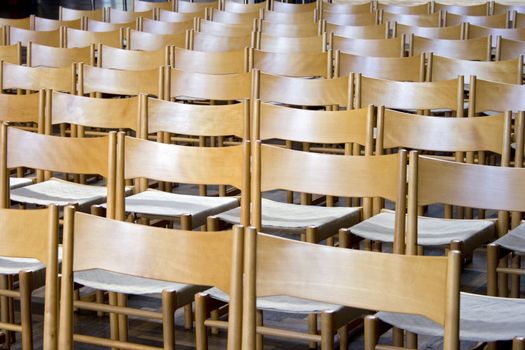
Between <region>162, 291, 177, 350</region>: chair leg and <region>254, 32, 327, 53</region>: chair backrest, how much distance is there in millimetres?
3605

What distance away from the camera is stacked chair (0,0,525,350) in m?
2.23

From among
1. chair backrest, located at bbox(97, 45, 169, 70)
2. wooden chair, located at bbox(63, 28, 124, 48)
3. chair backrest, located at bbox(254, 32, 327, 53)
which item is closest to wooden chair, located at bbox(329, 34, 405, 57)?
chair backrest, located at bbox(254, 32, 327, 53)

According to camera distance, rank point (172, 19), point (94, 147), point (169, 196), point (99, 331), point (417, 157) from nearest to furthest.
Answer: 1. point (417, 157)
2. point (94, 147)
3. point (99, 331)
4. point (169, 196)
5. point (172, 19)

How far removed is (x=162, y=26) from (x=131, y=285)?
14.5ft

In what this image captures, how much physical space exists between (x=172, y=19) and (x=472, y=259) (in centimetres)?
397

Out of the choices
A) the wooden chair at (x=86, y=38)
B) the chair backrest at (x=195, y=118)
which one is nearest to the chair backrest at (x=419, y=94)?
the chair backrest at (x=195, y=118)

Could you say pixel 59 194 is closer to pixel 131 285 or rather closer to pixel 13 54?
pixel 131 285

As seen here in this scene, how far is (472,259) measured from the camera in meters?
4.85

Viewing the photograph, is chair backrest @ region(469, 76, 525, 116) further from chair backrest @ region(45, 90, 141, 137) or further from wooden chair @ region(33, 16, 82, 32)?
wooden chair @ region(33, 16, 82, 32)

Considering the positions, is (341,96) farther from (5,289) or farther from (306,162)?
(5,289)

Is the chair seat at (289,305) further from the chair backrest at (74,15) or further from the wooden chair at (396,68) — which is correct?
the chair backrest at (74,15)

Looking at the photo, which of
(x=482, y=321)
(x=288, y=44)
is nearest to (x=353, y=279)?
(x=482, y=321)

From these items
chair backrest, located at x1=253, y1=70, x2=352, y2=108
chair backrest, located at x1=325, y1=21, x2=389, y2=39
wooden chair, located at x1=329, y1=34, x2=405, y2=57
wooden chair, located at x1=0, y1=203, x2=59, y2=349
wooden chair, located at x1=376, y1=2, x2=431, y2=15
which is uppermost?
wooden chair, located at x1=376, y1=2, x2=431, y2=15

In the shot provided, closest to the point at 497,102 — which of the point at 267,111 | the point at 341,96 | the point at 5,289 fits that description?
the point at 341,96
